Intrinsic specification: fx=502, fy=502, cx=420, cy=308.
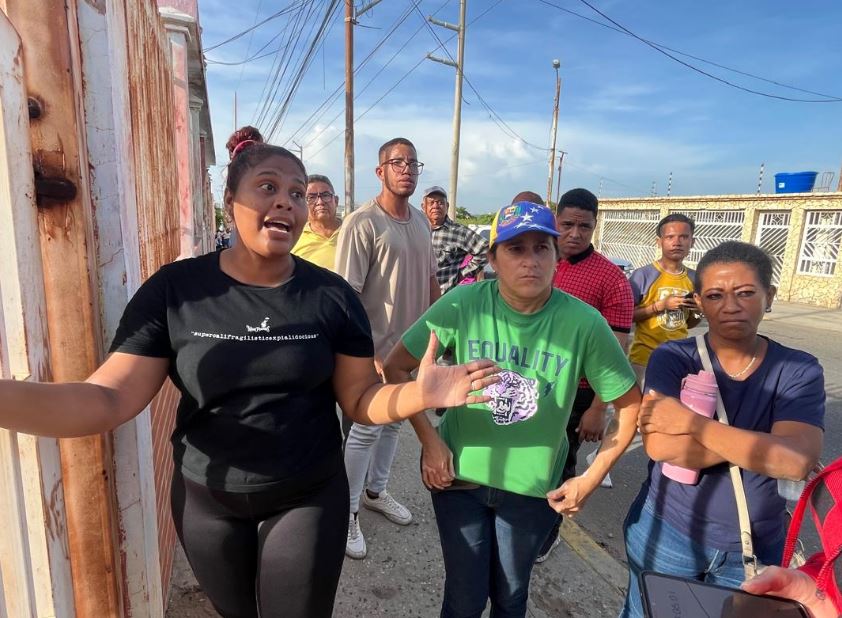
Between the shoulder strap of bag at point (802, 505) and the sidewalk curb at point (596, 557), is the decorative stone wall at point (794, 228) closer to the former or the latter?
the sidewalk curb at point (596, 557)

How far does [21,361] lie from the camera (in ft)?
3.82

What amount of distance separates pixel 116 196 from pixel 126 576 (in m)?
1.22

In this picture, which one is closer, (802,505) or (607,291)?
(802,505)

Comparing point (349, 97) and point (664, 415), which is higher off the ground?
point (349, 97)

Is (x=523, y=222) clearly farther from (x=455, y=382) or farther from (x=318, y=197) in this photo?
(x=318, y=197)

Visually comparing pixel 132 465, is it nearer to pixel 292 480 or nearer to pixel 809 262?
pixel 292 480

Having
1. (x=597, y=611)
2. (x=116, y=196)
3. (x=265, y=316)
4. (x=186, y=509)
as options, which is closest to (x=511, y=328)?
(x=265, y=316)

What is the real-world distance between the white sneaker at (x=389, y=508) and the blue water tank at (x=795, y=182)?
1618cm

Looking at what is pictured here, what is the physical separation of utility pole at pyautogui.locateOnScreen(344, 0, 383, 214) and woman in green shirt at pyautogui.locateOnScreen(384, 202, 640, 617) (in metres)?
10.9

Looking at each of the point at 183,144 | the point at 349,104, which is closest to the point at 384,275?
the point at 183,144

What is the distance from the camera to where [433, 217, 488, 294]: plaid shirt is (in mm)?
4461

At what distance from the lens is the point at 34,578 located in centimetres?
118

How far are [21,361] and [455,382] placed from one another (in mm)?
A: 1079

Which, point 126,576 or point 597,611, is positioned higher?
point 126,576
